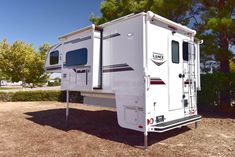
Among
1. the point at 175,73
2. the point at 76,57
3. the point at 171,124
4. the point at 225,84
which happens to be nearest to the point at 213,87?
the point at 225,84

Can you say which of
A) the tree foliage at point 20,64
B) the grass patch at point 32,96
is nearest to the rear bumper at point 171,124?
the grass patch at point 32,96

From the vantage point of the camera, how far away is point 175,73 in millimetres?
7156

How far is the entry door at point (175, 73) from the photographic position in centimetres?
697

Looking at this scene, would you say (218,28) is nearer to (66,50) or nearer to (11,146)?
(66,50)

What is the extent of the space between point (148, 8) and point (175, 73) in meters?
8.62

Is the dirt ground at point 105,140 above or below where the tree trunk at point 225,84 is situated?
below

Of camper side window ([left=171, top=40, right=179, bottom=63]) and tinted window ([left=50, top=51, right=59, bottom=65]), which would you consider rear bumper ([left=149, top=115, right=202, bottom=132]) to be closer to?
camper side window ([left=171, top=40, right=179, bottom=63])

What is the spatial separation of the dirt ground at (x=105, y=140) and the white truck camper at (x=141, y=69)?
0.52 meters

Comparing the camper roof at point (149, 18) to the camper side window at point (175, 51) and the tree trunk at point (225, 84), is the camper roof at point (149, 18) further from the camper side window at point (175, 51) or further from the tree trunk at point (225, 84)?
the tree trunk at point (225, 84)

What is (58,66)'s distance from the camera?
31.6 ft

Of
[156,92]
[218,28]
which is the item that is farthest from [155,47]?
[218,28]

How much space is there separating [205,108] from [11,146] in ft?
30.2

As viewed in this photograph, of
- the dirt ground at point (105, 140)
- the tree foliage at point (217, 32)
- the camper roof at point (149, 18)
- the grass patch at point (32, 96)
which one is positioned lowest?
the dirt ground at point (105, 140)

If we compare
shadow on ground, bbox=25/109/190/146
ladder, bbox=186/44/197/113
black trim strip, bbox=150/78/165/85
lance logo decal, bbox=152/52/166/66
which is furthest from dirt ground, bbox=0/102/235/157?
lance logo decal, bbox=152/52/166/66
